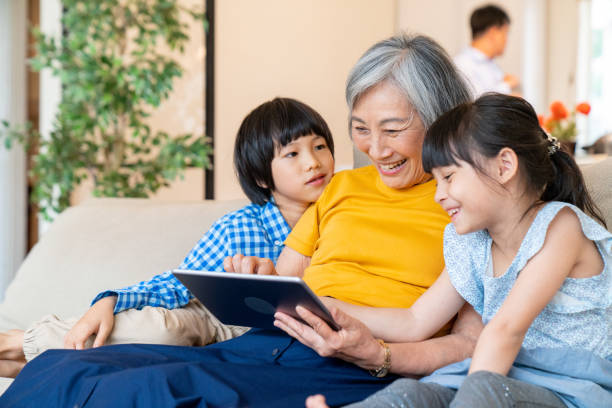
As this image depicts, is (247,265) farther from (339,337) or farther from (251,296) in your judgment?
(339,337)

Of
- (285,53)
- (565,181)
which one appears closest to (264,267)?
(565,181)

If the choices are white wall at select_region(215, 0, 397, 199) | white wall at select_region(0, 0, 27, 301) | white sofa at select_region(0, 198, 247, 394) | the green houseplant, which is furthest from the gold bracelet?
white wall at select_region(0, 0, 27, 301)

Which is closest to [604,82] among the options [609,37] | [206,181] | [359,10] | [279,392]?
[609,37]

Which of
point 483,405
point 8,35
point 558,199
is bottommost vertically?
point 483,405

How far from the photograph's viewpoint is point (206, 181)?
4.60m

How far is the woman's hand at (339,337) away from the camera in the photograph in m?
1.16

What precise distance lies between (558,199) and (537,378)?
13.1 inches

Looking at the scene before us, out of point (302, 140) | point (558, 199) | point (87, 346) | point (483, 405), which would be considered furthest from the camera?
point (302, 140)

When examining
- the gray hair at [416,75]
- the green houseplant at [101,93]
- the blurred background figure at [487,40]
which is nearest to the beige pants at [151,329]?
the gray hair at [416,75]

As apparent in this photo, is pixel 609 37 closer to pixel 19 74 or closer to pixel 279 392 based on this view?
pixel 19 74

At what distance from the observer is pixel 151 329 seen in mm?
1544

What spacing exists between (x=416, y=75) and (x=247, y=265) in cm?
55

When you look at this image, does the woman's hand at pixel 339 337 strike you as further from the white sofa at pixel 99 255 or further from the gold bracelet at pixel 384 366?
the white sofa at pixel 99 255

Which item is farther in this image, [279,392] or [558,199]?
[558,199]
